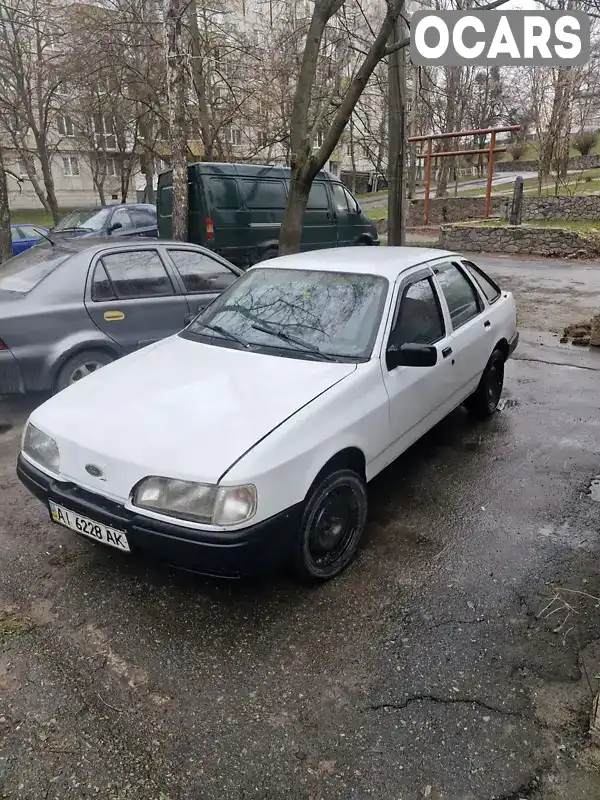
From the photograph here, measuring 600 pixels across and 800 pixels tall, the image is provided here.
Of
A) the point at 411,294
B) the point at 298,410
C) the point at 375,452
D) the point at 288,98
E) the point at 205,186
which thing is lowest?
the point at 375,452

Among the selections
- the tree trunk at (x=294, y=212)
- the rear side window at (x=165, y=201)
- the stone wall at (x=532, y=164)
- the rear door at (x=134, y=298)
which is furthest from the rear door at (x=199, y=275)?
the stone wall at (x=532, y=164)

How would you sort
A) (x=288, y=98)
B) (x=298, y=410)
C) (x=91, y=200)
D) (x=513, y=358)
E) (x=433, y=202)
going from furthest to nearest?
(x=91, y=200) < (x=433, y=202) < (x=288, y=98) < (x=513, y=358) < (x=298, y=410)

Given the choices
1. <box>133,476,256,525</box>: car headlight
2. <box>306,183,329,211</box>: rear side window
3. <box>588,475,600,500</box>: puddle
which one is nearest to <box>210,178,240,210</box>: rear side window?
<box>306,183,329,211</box>: rear side window

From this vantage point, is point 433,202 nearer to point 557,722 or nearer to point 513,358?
point 513,358

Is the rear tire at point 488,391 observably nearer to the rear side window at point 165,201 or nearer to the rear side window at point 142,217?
the rear side window at point 165,201

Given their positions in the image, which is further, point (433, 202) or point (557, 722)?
point (433, 202)

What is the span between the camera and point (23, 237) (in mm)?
14586

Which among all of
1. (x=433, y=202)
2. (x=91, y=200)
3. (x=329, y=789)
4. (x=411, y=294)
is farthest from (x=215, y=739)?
(x=91, y=200)

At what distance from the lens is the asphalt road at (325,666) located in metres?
2.08

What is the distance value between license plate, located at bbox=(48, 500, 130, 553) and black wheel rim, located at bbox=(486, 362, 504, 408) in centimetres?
355

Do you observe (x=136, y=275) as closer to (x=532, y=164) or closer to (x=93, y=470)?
(x=93, y=470)

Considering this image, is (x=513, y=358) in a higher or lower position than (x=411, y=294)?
lower

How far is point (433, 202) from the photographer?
24.3 meters

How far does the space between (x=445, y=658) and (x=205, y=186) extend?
891cm
